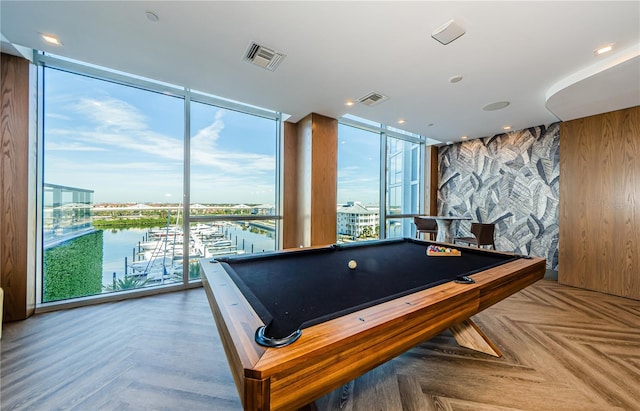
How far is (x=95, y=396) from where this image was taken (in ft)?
5.27

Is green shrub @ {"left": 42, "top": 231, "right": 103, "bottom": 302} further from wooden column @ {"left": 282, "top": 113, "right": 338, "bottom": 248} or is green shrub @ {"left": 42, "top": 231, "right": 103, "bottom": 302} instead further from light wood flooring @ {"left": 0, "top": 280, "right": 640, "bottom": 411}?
wooden column @ {"left": 282, "top": 113, "right": 338, "bottom": 248}

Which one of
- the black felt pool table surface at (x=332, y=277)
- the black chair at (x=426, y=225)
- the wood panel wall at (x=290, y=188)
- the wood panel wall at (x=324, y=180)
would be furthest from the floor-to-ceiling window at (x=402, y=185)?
the black felt pool table surface at (x=332, y=277)

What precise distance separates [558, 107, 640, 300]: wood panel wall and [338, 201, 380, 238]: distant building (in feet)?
10.4

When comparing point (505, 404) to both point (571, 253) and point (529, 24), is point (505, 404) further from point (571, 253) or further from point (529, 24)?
point (571, 253)

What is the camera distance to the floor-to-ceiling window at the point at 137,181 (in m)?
2.94

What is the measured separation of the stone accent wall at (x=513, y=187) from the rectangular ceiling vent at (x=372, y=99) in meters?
3.34

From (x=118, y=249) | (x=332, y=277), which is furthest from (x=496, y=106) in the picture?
(x=118, y=249)

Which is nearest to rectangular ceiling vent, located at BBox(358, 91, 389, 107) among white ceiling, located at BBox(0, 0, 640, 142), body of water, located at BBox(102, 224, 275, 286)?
white ceiling, located at BBox(0, 0, 640, 142)

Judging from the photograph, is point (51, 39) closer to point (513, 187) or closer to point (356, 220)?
point (356, 220)

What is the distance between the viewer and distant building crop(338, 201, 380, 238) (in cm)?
499

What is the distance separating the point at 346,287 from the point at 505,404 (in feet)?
4.27

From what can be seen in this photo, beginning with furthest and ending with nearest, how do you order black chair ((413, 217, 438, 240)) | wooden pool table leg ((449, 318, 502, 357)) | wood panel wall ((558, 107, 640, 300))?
1. black chair ((413, 217, 438, 240))
2. wood panel wall ((558, 107, 640, 300))
3. wooden pool table leg ((449, 318, 502, 357))

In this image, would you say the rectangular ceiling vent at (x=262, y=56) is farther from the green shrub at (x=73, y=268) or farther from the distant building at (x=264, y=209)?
the green shrub at (x=73, y=268)

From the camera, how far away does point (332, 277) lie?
173 cm
